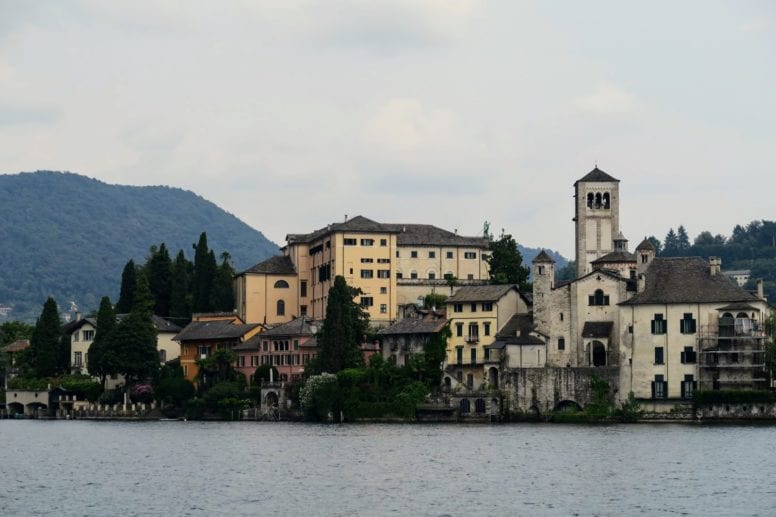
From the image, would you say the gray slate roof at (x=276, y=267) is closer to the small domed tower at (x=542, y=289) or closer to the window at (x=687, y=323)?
the small domed tower at (x=542, y=289)

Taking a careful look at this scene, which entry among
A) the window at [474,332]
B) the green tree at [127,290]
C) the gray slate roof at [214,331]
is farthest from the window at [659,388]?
the green tree at [127,290]

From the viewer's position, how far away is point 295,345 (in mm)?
129125

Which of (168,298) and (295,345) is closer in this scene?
(295,345)

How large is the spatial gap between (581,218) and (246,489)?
6651 centimetres

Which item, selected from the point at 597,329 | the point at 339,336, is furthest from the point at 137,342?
the point at 597,329

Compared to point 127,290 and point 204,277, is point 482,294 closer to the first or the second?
point 204,277

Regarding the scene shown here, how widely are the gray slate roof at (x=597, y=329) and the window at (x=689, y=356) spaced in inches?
238

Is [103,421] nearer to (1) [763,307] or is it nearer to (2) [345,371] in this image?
(2) [345,371]

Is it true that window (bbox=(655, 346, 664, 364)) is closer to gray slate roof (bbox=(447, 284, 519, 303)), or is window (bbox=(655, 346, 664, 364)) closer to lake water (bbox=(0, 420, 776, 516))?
lake water (bbox=(0, 420, 776, 516))

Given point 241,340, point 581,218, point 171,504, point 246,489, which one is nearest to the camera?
point 171,504

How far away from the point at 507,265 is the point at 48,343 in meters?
43.8

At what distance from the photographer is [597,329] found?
111312mm

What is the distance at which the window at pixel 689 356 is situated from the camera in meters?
107

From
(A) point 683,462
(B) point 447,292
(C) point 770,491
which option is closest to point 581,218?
(B) point 447,292
